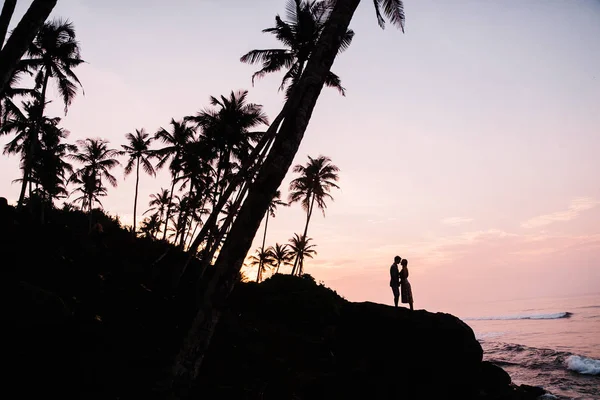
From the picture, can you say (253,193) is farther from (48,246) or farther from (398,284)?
(48,246)

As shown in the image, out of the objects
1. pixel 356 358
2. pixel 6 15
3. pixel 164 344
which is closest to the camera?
pixel 6 15

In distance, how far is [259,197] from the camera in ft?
8.58

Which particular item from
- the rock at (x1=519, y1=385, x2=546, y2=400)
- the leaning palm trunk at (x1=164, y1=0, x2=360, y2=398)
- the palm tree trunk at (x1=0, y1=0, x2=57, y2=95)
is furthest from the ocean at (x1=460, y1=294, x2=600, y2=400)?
the palm tree trunk at (x1=0, y1=0, x2=57, y2=95)

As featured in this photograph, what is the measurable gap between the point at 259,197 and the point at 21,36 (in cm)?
488

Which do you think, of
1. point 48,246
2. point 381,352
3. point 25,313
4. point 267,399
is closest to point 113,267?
point 48,246

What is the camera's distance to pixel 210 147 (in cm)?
1919

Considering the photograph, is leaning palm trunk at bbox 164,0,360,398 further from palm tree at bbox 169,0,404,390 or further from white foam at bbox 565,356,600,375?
white foam at bbox 565,356,600,375

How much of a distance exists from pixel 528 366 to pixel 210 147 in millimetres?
27356

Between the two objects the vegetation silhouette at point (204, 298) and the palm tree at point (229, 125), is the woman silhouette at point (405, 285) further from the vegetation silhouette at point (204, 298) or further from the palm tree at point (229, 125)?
the palm tree at point (229, 125)

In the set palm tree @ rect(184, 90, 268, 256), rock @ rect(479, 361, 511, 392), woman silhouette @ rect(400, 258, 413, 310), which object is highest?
palm tree @ rect(184, 90, 268, 256)

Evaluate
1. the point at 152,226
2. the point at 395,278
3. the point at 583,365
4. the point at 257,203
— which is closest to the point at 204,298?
the point at 257,203

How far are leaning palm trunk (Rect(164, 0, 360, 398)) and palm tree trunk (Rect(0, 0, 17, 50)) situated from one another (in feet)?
17.7

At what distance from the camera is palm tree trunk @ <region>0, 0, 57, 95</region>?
14.3 ft

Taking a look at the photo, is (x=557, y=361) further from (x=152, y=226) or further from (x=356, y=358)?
(x=152, y=226)
